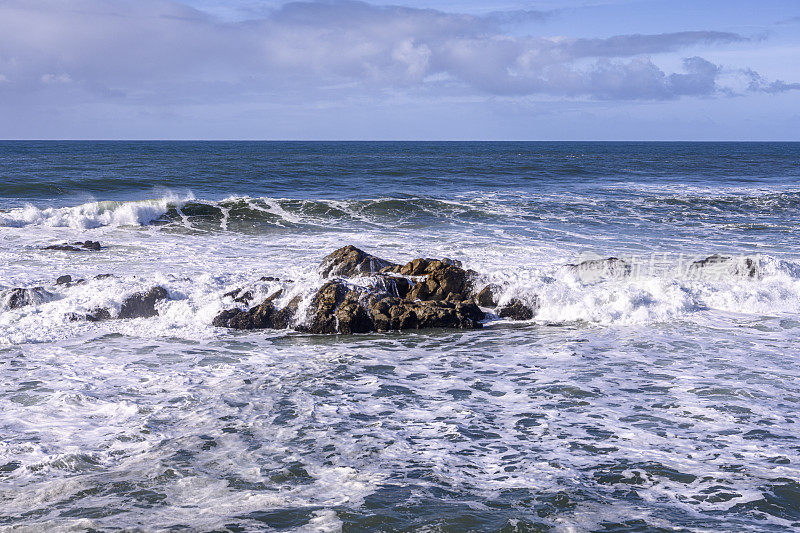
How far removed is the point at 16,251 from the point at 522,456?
13701 millimetres

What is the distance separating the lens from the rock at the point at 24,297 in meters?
9.61

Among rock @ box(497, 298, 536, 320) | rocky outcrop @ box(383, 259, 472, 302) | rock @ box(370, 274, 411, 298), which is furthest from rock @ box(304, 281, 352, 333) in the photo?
rock @ box(497, 298, 536, 320)

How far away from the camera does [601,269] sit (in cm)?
1155

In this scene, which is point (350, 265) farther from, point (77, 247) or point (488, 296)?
point (77, 247)

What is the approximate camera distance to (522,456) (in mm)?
5117

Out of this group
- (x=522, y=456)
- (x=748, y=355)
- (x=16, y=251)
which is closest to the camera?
(x=522, y=456)

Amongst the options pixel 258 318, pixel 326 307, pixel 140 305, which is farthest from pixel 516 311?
pixel 140 305

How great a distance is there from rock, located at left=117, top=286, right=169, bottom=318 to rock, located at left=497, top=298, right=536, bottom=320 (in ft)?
17.3

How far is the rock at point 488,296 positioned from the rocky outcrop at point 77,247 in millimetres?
9718

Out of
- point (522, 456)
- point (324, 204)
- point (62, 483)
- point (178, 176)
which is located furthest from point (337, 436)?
point (178, 176)

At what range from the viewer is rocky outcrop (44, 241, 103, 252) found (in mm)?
14820

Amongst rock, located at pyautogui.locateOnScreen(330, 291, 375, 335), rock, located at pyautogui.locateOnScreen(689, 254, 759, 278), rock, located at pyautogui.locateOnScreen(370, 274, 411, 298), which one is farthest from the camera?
rock, located at pyautogui.locateOnScreen(689, 254, 759, 278)

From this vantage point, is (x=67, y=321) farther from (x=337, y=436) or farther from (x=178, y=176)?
(x=178, y=176)

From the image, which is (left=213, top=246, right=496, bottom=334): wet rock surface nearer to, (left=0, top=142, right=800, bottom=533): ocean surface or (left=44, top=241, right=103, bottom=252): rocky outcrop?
(left=0, top=142, right=800, bottom=533): ocean surface
